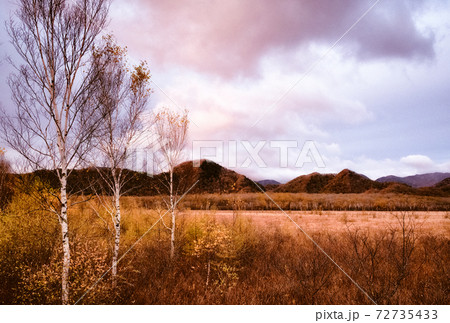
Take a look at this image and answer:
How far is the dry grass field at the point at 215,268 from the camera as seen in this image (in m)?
7.09

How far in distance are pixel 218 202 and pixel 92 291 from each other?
29440 millimetres

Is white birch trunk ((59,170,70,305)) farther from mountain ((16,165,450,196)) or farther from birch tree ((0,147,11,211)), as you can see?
birch tree ((0,147,11,211))

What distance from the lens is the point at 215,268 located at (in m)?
9.84

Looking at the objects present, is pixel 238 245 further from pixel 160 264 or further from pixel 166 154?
pixel 166 154

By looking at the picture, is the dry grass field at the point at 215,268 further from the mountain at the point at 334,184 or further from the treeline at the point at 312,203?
the mountain at the point at 334,184

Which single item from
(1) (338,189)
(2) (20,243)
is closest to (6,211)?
(2) (20,243)

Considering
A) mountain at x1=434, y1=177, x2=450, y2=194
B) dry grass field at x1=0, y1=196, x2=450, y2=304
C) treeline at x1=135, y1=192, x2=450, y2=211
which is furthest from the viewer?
mountain at x1=434, y1=177, x2=450, y2=194

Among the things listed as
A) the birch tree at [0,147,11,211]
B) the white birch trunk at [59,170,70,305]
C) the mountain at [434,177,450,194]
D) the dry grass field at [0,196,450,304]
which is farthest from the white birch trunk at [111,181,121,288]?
the mountain at [434,177,450,194]

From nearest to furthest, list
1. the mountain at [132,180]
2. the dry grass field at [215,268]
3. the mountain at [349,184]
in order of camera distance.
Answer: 1. the dry grass field at [215,268]
2. the mountain at [132,180]
3. the mountain at [349,184]

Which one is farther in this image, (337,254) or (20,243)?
(337,254)

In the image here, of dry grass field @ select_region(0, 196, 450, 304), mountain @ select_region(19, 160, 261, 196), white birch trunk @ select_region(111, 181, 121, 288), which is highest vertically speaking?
mountain @ select_region(19, 160, 261, 196)

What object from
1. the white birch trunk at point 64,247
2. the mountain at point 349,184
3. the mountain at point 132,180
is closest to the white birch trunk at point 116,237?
the mountain at point 132,180

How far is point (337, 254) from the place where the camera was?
487 inches

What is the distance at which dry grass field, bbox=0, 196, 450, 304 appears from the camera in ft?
23.3
